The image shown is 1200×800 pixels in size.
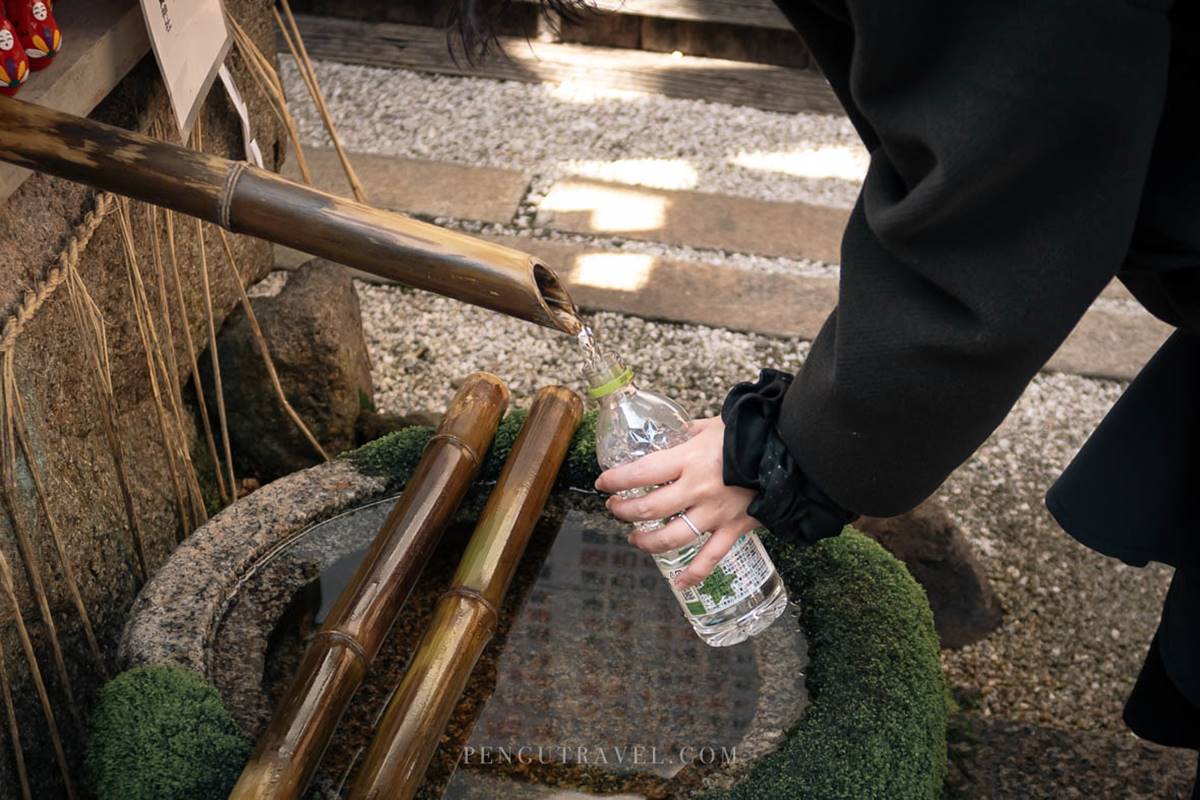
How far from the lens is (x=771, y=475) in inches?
50.3

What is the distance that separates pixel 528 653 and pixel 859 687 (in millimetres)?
457

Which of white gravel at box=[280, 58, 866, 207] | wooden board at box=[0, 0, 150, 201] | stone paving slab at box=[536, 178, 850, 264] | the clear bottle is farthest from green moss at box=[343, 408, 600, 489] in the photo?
white gravel at box=[280, 58, 866, 207]

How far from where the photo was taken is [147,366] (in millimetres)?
2227

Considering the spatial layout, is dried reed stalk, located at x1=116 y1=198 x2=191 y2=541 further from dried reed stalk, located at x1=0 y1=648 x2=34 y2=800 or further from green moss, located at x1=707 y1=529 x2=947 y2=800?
green moss, located at x1=707 y1=529 x2=947 y2=800

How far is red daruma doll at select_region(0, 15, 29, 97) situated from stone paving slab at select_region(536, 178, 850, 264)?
2.08 metres

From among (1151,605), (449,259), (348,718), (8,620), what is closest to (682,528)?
(449,259)

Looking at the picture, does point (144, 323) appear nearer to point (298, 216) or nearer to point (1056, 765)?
point (298, 216)

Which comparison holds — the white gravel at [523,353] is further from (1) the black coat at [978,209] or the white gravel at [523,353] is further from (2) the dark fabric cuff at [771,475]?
(1) the black coat at [978,209]

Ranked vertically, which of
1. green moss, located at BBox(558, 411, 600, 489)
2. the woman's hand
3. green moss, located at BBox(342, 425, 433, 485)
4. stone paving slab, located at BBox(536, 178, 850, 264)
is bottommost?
stone paving slab, located at BBox(536, 178, 850, 264)

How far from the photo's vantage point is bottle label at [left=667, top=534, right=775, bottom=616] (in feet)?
4.78

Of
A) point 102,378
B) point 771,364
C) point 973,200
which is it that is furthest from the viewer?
point 771,364

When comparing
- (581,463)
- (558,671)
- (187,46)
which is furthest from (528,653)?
(187,46)

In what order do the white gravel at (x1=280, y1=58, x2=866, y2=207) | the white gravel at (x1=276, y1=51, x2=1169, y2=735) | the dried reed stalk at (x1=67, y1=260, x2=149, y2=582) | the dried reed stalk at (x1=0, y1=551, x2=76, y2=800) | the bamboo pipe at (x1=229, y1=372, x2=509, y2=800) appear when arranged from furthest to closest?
the white gravel at (x1=280, y1=58, x2=866, y2=207) < the white gravel at (x1=276, y1=51, x2=1169, y2=735) < the dried reed stalk at (x1=67, y1=260, x2=149, y2=582) < the dried reed stalk at (x1=0, y1=551, x2=76, y2=800) < the bamboo pipe at (x1=229, y1=372, x2=509, y2=800)

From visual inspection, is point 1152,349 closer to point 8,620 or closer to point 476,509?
point 476,509
